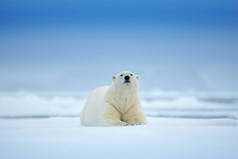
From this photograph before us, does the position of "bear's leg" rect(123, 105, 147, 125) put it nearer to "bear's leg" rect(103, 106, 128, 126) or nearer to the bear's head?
"bear's leg" rect(103, 106, 128, 126)

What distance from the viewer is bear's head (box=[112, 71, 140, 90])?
5.68 metres

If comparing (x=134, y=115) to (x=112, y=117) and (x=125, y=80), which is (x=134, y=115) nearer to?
(x=112, y=117)

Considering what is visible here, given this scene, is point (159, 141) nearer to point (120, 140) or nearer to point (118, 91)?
point (120, 140)

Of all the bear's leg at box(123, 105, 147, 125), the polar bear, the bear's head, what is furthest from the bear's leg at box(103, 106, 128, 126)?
the bear's head

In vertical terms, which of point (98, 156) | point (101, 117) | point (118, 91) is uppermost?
point (118, 91)

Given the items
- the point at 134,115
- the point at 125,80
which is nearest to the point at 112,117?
the point at 134,115

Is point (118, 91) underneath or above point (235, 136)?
above

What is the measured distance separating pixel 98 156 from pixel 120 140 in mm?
601

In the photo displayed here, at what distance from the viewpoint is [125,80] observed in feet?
18.6

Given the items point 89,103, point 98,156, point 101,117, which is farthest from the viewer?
point 89,103

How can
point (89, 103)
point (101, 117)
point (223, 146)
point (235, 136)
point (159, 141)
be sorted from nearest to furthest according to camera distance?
point (223, 146) < point (159, 141) < point (235, 136) < point (101, 117) < point (89, 103)

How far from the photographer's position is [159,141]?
3492 mm

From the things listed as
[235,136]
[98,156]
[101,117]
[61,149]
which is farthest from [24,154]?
[101,117]

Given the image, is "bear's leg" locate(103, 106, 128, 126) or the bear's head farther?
the bear's head
